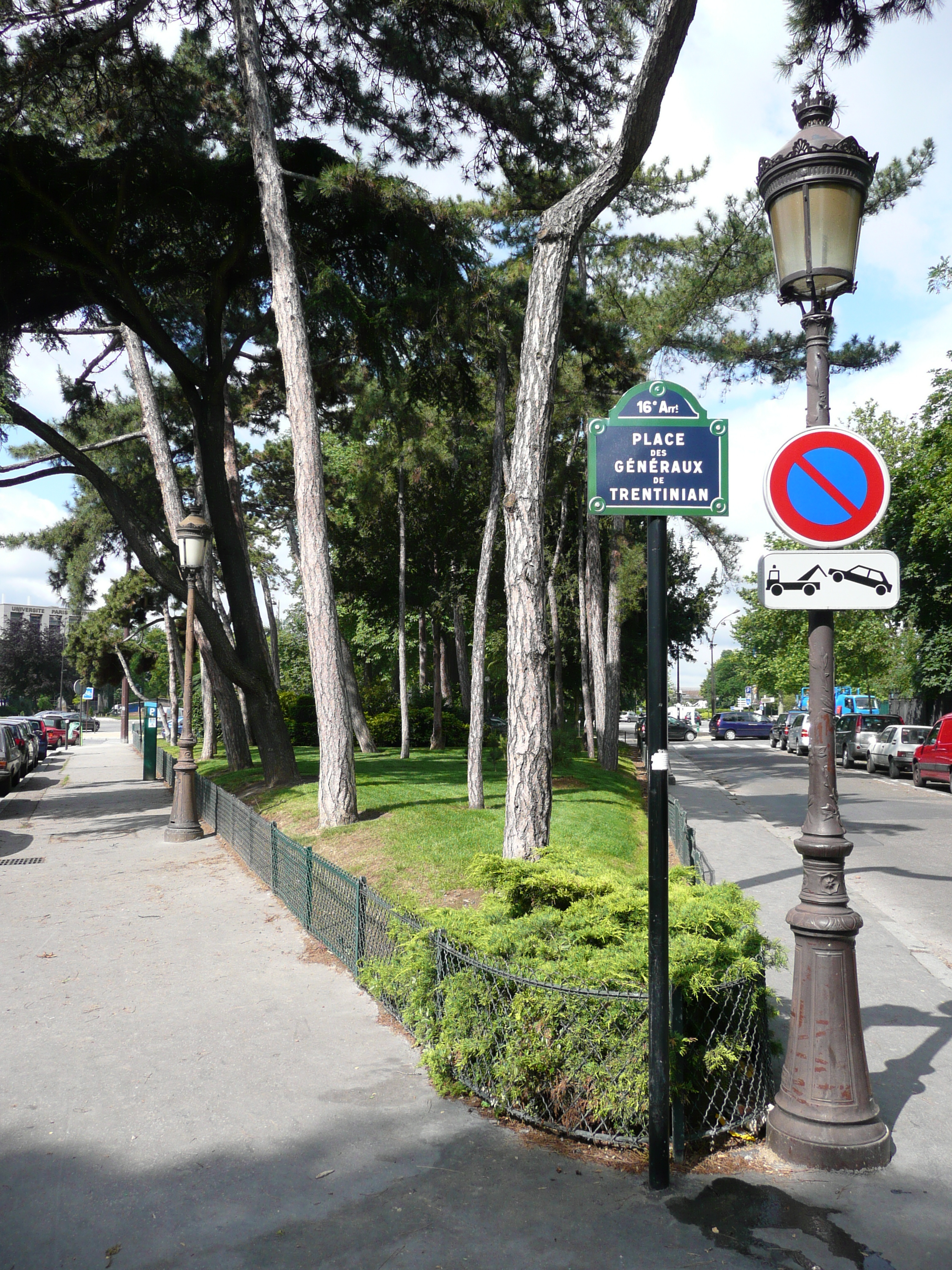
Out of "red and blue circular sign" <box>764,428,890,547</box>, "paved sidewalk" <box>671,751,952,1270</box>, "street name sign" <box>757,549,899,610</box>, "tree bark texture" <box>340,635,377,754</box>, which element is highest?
"red and blue circular sign" <box>764,428,890,547</box>

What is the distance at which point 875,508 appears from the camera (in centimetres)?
446

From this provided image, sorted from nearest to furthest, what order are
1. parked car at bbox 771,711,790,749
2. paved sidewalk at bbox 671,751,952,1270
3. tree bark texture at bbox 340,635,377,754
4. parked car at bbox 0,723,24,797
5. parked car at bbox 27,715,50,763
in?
paved sidewalk at bbox 671,751,952,1270
parked car at bbox 0,723,24,797
tree bark texture at bbox 340,635,377,754
parked car at bbox 27,715,50,763
parked car at bbox 771,711,790,749

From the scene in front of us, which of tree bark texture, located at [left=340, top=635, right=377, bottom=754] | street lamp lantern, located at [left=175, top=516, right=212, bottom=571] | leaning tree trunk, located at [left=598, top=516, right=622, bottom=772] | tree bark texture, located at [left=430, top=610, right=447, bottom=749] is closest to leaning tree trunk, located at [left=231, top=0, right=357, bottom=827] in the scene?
street lamp lantern, located at [left=175, top=516, right=212, bottom=571]

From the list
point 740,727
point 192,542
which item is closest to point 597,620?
point 192,542

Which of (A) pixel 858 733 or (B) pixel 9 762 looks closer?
(B) pixel 9 762

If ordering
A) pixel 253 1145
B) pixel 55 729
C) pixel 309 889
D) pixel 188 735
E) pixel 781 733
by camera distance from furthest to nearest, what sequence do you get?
1. pixel 781 733
2. pixel 55 729
3. pixel 188 735
4. pixel 309 889
5. pixel 253 1145

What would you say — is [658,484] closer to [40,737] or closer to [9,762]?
[9,762]

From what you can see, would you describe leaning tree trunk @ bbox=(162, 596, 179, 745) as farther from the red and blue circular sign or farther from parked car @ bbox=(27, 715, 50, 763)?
the red and blue circular sign

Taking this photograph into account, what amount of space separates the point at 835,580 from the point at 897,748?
26878mm

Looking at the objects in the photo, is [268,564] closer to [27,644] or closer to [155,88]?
[155,88]

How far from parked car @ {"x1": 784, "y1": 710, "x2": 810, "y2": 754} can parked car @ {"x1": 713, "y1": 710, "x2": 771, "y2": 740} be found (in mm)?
17931

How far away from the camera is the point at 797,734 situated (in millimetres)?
42500

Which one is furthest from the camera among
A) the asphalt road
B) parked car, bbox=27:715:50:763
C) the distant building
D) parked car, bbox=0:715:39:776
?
the distant building

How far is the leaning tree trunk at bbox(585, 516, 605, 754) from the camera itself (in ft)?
78.7
